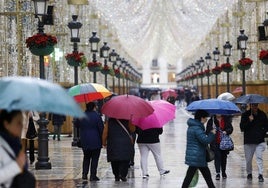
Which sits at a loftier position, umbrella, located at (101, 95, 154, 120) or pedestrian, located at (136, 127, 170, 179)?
umbrella, located at (101, 95, 154, 120)

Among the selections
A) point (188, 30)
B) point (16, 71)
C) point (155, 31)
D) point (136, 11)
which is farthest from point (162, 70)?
point (16, 71)

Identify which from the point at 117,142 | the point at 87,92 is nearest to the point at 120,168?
the point at 117,142

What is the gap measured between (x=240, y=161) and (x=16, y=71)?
837cm

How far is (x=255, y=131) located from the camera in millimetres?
16578

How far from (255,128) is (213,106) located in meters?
1.55

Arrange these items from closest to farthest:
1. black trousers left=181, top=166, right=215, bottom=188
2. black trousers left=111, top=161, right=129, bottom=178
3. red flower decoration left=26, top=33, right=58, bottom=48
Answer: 1. black trousers left=181, top=166, right=215, bottom=188
2. black trousers left=111, top=161, right=129, bottom=178
3. red flower decoration left=26, top=33, right=58, bottom=48

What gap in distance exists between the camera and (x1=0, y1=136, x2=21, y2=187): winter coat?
7195 mm

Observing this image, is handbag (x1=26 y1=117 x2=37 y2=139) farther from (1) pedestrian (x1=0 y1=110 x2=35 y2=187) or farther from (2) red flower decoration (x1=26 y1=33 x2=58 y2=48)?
(1) pedestrian (x1=0 y1=110 x2=35 y2=187)

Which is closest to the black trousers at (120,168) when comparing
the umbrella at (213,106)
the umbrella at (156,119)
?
the umbrella at (156,119)

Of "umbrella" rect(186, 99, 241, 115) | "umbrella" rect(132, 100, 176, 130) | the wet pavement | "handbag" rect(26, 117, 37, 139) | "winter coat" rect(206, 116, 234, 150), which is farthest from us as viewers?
"handbag" rect(26, 117, 37, 139)

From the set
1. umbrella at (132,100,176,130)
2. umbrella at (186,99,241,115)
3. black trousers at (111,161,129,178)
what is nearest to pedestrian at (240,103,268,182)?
umbrella at (186,99,241,115)

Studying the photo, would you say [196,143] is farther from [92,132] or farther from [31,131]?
[31,131]

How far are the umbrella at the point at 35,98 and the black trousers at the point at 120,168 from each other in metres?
9.25

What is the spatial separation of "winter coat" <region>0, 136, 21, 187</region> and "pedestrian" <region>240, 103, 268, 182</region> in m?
9.95
